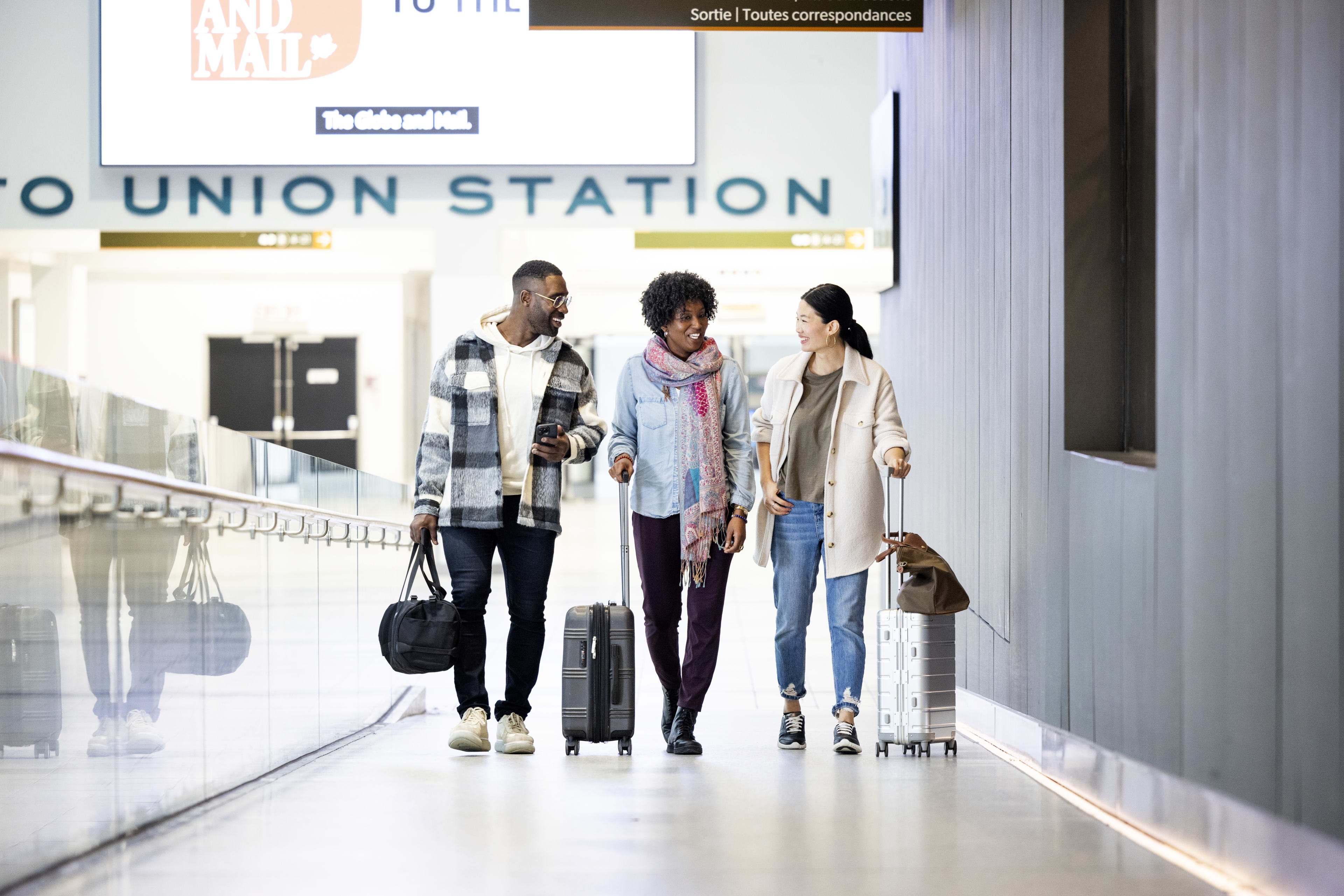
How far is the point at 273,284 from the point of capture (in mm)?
15914

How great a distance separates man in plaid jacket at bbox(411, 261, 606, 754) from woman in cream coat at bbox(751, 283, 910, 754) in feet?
2.15

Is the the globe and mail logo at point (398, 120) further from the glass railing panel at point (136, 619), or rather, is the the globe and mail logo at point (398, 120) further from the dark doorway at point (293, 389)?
the dark doorway at point (293, 389)

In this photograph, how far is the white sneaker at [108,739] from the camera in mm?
2836

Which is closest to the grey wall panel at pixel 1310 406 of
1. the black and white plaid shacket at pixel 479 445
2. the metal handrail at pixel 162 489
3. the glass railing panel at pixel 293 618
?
the black and white plaid shacket at pixel 479 445

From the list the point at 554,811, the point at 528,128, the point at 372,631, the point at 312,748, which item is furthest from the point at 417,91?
Answer: the point at 554,811

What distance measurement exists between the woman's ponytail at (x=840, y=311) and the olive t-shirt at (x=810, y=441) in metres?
0.11

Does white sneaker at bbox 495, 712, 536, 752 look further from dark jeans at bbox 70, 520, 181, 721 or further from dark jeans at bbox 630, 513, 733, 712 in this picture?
dark jeans at bbox 70, 520, 181, 721

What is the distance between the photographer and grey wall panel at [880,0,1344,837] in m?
2.39

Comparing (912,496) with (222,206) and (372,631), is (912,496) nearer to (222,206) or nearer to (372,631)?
(372,631)

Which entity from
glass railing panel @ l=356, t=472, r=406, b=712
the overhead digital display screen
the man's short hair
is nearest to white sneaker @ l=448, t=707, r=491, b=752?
the man's short hair

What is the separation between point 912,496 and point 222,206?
6.30 m

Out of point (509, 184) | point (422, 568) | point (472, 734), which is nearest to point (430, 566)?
point (422, 568)

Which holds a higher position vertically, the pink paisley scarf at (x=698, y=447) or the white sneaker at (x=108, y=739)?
the pink paisley scarf at (x=698, y=447)

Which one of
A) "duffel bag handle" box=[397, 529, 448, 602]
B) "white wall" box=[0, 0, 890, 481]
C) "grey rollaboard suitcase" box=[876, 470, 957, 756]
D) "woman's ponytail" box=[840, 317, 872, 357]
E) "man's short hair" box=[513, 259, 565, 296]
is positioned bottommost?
"grey rollaboard suitcase" box=[876, 470, 957, 756]
